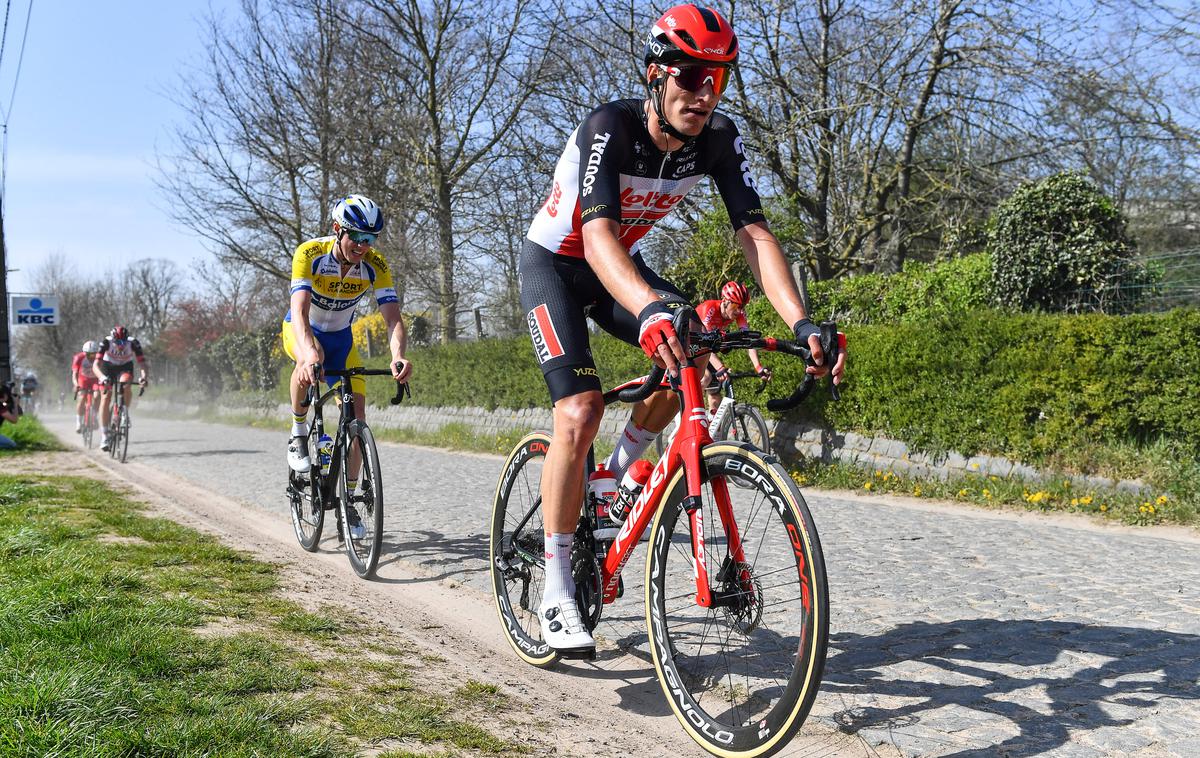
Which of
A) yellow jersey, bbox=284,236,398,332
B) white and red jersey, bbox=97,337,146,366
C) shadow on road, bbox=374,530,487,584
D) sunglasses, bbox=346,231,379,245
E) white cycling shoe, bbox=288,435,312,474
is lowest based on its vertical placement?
shadow on road, bbox=374,530,487,584

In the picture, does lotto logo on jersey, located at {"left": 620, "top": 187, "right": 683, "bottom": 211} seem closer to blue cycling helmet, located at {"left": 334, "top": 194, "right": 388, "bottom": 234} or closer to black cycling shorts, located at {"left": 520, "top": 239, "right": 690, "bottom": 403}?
black cycling shorts, located at {"left": 520, "top": 239, "right": 690, "bottom": 403}

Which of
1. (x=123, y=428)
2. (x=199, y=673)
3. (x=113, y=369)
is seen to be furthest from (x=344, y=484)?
(x=113, y=369)

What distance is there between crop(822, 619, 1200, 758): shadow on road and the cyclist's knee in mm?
1326

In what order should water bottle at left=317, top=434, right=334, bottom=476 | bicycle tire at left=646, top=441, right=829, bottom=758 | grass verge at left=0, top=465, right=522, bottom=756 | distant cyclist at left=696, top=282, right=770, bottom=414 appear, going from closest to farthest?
bicycle tire at left=646, top=441, right=829, bottom=758, grass verge at left=0, top=465, right=522, bottom=756, water bottle at left=317, top=434, right=334, bottom=476, distant cyclist at left=696, top=282, right=770, bottom=414

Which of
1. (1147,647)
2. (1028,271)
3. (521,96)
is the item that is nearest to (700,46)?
(1147,647)

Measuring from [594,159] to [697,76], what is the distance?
0.46 m

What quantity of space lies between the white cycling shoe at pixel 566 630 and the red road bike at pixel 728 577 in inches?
8.0

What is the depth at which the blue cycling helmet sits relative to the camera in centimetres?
607

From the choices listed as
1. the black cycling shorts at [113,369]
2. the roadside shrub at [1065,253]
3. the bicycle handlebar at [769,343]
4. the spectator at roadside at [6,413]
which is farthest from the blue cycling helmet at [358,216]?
the spectator at roadside at [6,413]

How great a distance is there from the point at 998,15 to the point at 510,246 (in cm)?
1235

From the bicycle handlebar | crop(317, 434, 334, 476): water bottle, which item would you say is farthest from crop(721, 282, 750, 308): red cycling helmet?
the bicycle handlebar

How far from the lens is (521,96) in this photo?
67.5ft

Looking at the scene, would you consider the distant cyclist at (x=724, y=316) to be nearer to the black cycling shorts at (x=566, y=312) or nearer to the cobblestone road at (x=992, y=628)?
the cobblestone road at (x=992, y=628)

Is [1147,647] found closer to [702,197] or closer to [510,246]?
[702,197]
